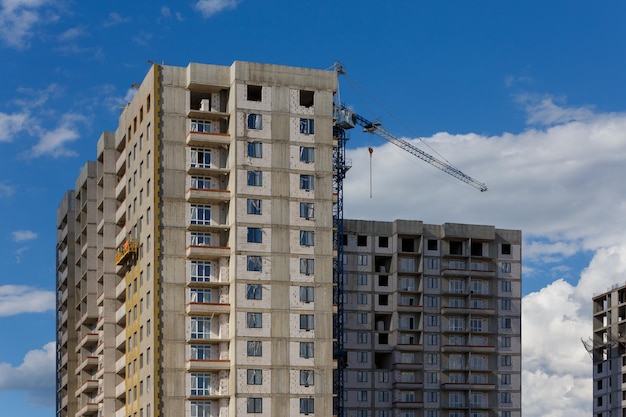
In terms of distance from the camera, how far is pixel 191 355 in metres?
139

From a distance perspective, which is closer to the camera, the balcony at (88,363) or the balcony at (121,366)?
the balcony at (121,366)

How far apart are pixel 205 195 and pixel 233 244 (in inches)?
250

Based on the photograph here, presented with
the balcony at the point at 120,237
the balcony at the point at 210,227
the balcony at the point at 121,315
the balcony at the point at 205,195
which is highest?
the balcony at the point at 205,195

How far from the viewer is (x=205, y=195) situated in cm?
14212

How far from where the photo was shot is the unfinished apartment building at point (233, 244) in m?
139

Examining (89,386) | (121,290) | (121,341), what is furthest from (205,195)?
(89,386)

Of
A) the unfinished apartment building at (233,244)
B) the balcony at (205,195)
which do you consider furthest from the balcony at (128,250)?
the balcony at (205,195)

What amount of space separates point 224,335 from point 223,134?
22.3 m

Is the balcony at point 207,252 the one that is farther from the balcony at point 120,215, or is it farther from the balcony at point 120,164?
the balcony at point 120,164

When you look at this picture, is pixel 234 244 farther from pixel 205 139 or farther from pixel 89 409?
pixel 89 409

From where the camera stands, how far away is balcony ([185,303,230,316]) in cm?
13938

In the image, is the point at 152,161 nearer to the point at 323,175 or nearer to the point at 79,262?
the point at 323,175

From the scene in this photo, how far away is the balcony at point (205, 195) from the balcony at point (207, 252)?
210 inches

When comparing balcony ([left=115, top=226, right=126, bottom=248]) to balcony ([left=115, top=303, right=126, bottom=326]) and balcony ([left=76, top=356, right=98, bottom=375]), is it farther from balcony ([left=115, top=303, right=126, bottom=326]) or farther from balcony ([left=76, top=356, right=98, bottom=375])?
balcony ([left=76, top=356, right=98, bottom=375])
